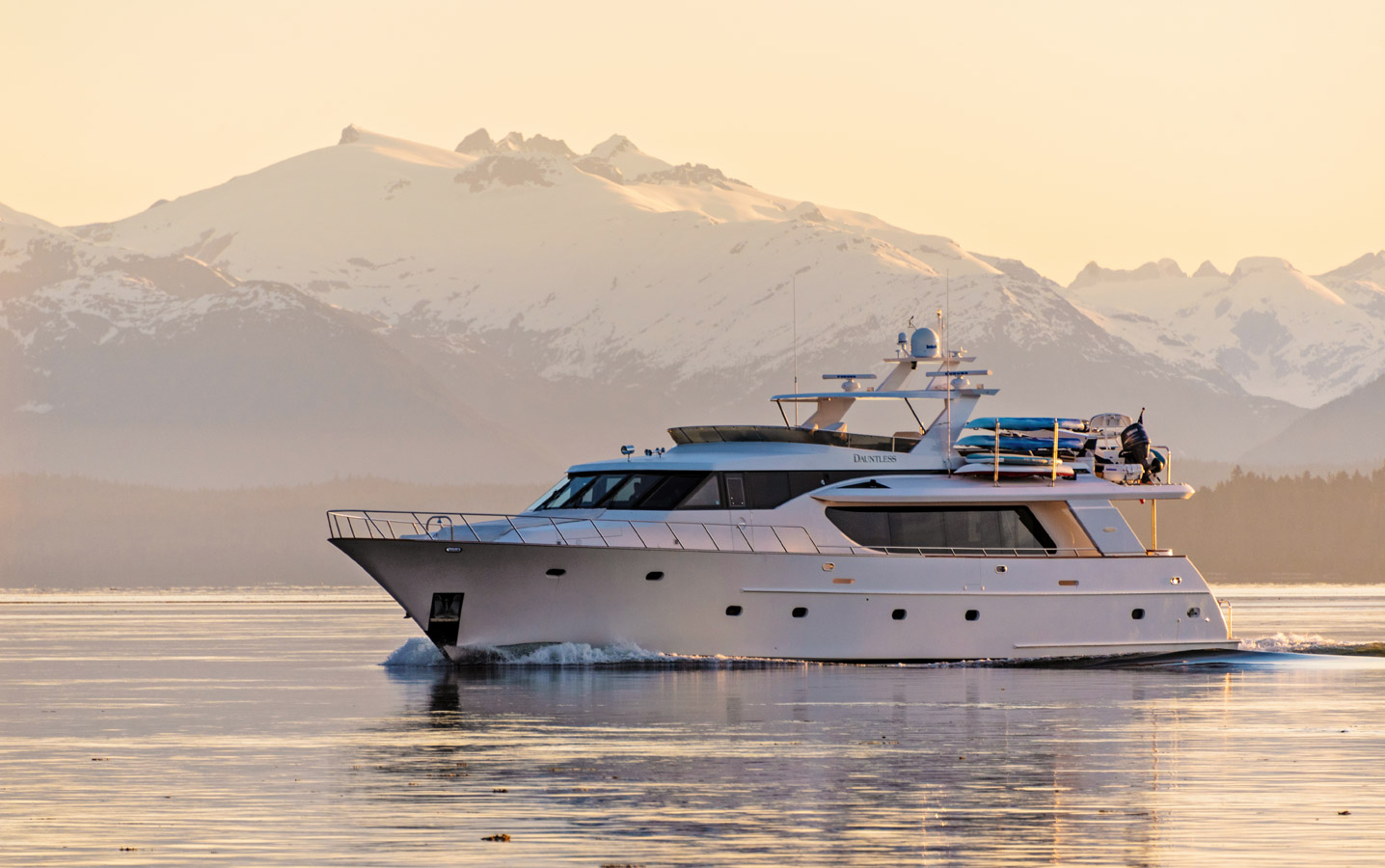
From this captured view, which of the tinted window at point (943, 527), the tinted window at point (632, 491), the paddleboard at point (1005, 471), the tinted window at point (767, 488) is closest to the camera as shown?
the tinted window at point (632, 491)

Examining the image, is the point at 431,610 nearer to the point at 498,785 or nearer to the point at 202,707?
the point at 202,707

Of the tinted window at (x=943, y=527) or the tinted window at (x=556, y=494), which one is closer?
the tinted window at (x=943, y=527)

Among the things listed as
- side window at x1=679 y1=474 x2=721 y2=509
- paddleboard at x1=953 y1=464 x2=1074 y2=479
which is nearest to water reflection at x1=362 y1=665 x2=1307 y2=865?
side window at x1=679 y1=474 x2=721 y2=509

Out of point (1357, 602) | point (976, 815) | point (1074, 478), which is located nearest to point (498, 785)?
point (976, 815)

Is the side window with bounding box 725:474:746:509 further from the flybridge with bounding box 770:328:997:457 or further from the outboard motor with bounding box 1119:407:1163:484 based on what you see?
the outboard motor with bounding box 1119:407:1163:484

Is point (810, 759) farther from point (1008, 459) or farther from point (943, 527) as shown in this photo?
point (1008, 459)

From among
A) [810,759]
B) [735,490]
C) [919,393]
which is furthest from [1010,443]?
[810,759]

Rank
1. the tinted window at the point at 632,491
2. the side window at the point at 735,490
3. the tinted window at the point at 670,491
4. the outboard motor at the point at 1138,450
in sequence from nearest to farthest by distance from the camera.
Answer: the tinted window at the point at 670,491
the tinted window at the point at 632,491
the side window at the point at 735,490
the outboard motor at the point at 1138,450

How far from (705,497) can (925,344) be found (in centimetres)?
735

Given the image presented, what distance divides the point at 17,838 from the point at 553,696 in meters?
14.3

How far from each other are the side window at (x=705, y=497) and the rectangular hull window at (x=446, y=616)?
463 cm

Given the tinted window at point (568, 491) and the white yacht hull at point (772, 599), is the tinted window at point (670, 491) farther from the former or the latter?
the white yacht hull at point (772, 599)

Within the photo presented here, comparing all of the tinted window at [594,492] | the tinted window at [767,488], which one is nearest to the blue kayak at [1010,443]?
the tinted window at [767,488]

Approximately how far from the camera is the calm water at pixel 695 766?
1686 cm
